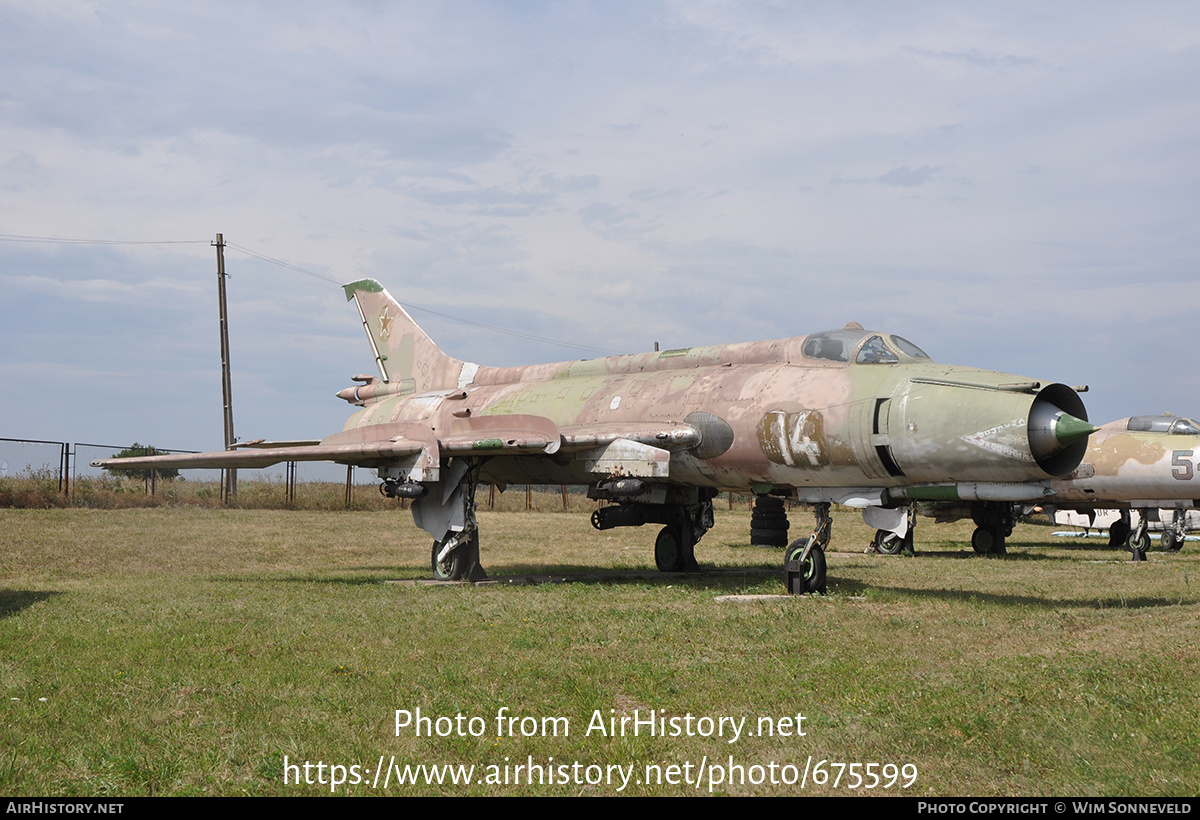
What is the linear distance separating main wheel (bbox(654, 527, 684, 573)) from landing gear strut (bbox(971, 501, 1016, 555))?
1038 centimetres

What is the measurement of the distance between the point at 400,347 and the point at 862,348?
10467mm

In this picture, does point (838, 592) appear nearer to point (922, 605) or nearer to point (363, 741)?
point (922, 605)

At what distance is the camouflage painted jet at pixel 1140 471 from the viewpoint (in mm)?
20609

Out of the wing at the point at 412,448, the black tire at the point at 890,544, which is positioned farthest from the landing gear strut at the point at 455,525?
the black tire at the point at 890,544

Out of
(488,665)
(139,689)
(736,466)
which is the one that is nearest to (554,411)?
(736,466)

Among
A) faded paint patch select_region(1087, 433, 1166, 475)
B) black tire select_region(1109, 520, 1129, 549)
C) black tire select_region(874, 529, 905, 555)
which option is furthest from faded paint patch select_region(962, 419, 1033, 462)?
black tire select_region(1109, 520, 1129, 549)

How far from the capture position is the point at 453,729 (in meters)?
5.97

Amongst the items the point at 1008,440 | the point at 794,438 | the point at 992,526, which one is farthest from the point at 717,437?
the point at 992,526

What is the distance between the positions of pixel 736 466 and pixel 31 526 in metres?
16.4

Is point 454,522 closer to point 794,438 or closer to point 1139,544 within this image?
point 794,438

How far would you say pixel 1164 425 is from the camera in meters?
21.5

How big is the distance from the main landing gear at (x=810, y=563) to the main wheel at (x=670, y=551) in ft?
14.7

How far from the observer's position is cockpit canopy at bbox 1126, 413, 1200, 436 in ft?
69.3

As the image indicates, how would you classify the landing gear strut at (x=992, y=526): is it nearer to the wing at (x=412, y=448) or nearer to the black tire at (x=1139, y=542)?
the black tire at (x=1139, y=542)
